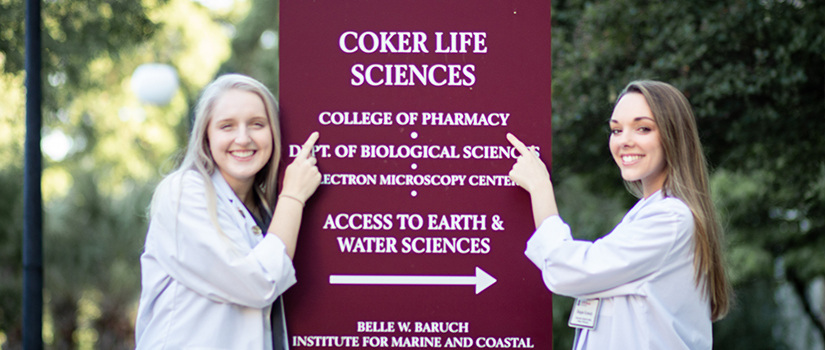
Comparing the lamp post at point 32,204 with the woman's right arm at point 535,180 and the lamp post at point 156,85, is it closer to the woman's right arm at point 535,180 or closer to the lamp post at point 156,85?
the woman's right arm at point 535,180

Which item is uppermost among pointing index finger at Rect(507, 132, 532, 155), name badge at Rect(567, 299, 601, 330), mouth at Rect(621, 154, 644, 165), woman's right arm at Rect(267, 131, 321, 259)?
pointing index finger at Rect(507, 132, 532, 155)

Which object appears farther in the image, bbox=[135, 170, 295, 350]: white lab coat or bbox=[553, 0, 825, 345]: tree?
bbox=[553, 0, 825, 345]: tree

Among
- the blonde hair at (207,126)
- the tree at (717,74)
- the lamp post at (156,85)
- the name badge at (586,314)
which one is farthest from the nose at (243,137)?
the lamp post at (156,85)

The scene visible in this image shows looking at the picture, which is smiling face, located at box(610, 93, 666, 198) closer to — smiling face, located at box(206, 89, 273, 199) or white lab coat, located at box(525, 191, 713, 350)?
white lab coat, located at box(525, 191, 713, 350)

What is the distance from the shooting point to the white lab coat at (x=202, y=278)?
2.99 meters

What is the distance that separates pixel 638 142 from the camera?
3.26 m

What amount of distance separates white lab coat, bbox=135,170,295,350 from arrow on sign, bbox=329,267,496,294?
277 millimetres

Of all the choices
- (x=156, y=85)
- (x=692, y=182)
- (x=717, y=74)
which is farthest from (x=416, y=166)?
(x=156, y=85)

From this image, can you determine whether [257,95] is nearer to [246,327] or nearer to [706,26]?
[246,327]

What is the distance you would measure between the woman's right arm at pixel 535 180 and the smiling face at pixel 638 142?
31 cm

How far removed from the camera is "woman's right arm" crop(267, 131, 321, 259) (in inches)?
125

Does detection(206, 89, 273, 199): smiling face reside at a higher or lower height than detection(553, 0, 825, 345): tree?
lower

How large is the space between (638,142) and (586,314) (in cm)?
71

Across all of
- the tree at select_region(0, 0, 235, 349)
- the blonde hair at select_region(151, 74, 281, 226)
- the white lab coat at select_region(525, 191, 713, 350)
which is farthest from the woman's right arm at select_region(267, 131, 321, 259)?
the white lab coat at select_region(525, 191, 713, 350)
